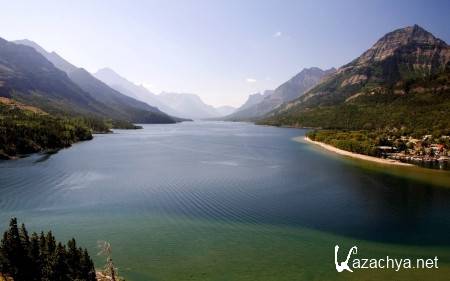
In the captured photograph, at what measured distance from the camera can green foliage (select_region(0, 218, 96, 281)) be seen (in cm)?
3250

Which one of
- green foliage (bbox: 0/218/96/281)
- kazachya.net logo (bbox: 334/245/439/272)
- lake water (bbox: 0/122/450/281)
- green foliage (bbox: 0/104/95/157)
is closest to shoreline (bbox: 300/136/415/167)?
lake water (bbox: 0/122/450/281)

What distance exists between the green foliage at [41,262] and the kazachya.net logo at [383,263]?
92.5 ft

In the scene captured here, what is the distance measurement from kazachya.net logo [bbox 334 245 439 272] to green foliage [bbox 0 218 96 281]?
28190 millimetres

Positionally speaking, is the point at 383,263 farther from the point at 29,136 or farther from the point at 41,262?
the point at 29,136

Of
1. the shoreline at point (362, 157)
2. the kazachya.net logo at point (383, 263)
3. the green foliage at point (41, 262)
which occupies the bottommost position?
the kazachya.net logo at point (383, 263)

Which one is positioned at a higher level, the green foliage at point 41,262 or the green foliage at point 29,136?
the green foliage at point 29,136

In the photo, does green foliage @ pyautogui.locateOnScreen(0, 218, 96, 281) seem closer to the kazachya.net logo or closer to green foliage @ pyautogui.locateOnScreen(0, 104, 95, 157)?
the kazachya.net logo

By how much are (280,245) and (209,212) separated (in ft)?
58.1

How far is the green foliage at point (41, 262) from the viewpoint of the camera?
32500 mm

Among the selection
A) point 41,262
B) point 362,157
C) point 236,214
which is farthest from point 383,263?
point 362,157

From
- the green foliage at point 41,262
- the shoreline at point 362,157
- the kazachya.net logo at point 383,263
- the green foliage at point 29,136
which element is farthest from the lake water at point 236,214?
the green foliage at point 29,136

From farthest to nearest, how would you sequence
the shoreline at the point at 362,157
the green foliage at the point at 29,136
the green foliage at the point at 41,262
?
1. the green foliage at the point at 29,136
2. the shoreline at the point at 362,157
3. the green foliage at the point at 41,262

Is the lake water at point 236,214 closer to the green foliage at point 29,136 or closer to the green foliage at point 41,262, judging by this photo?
the green foliage at point 41,262

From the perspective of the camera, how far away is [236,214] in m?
60.7
